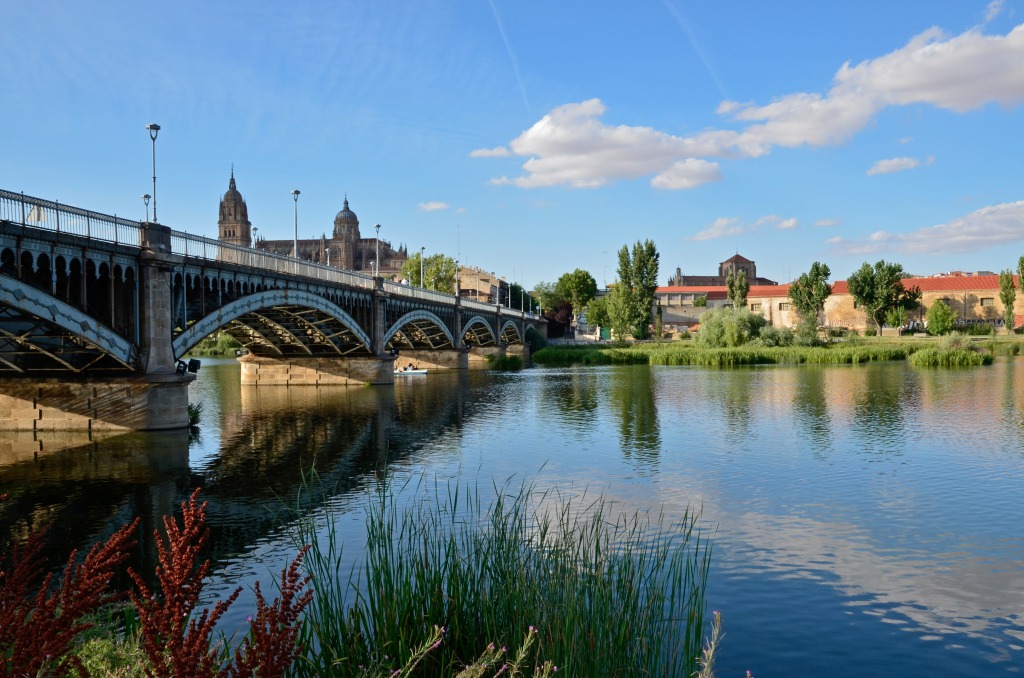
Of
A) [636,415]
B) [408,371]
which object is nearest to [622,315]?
[408,371]

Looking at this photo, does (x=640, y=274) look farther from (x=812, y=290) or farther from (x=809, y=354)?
(x=809, y=354)

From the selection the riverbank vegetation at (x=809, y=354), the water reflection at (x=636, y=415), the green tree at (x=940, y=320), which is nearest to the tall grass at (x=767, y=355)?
the riverbank vegetation at (x=809, y=354)

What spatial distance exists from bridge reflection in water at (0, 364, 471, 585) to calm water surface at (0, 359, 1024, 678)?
112 millimetres

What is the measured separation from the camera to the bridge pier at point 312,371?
52781mm

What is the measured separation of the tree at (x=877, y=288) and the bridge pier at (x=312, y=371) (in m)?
74.8

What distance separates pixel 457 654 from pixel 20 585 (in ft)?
14.5

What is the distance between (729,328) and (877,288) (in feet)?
122

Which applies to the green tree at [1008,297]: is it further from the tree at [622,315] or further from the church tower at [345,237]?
the church tower at [345,237]

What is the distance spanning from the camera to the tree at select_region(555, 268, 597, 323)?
5812 inches

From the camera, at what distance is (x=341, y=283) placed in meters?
46.1

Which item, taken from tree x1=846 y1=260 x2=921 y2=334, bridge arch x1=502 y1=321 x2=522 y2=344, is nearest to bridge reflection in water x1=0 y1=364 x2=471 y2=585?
bridge arch x1=502 y1=321 x2=522 y2=344

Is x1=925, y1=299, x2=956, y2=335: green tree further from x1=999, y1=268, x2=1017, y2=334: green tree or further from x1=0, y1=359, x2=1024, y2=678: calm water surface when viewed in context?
x1=0, y1=359, x2=1024, y2=678: calm water surface

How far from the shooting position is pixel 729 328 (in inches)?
3091

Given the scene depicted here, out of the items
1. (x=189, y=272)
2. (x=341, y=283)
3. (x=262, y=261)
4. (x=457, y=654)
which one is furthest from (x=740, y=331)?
(x=457, y=654)
